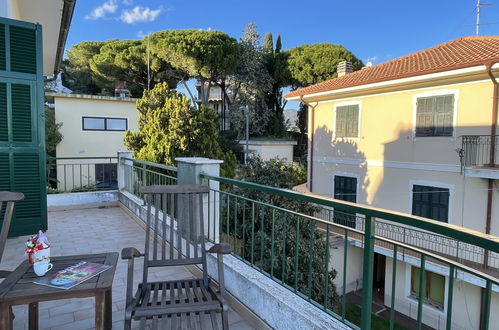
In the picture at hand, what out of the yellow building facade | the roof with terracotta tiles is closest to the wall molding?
the yellow building facade

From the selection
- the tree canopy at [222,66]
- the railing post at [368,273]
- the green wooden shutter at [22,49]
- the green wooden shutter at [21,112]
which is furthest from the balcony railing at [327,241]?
the tree canopy at [222,66]

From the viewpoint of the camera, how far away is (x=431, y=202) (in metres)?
9.76

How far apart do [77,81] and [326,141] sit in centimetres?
1892

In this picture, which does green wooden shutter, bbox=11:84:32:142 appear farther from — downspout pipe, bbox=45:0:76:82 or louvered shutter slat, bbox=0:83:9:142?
downspout pipe, bbox=45:0:76:82

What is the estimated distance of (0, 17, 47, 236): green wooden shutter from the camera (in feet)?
11.4

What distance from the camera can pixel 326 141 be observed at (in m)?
13.2

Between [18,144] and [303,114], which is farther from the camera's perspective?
[303,114]

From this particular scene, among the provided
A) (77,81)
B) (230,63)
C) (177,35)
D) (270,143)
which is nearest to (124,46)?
(177,35)

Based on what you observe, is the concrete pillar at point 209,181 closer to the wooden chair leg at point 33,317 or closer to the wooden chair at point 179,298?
the wooden chair at point 179,298

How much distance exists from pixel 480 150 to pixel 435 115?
5.19 ft

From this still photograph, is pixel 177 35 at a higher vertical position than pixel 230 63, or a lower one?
higher

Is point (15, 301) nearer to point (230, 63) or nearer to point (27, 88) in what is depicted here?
point (27, 88)

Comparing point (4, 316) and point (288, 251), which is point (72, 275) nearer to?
A: point (4, 316)

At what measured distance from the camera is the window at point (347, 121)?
39.0 feet
